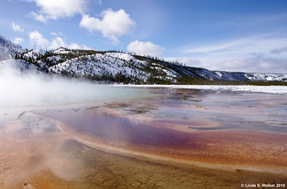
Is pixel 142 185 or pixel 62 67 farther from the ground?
pixel 62 67

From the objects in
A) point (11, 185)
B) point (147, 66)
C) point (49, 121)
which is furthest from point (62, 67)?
point (11, 185)

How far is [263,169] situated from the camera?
217 inches

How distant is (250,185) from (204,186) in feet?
4.05

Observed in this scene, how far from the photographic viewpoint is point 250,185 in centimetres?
465

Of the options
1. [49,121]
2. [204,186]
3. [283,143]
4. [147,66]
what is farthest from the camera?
[147,66]

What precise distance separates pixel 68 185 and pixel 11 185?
148cm

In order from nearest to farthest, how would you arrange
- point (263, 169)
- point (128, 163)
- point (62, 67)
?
point (263, 169), point (128, 163), point (62, 67)

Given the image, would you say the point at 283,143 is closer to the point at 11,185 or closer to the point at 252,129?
the point at 252,129

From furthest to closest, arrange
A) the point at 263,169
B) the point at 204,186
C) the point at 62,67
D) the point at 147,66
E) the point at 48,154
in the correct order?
the point at 147,66
the point at 62,67
the point at 48,154
the point at 263,169
the point at 204,186

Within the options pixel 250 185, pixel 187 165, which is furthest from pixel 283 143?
pixel 187 165

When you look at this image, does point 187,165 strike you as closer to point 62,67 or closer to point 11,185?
point 11,185

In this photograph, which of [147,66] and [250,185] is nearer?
[250,185]

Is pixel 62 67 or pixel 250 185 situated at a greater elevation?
pixel 62 67

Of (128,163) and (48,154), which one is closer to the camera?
(128,163)
